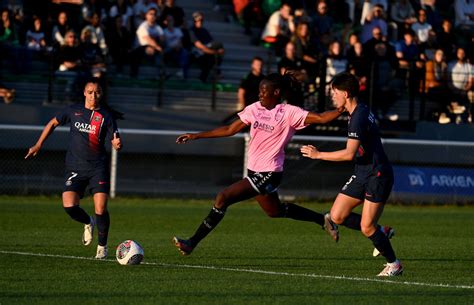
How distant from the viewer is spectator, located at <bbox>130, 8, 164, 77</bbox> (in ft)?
79.0

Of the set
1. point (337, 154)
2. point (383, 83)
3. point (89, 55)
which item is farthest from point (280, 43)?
point (337, 154)

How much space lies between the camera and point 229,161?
24297 millimetres

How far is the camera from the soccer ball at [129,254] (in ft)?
38.8

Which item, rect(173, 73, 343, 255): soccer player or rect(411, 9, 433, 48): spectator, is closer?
rect(173, 73, 343, 255): soccer player

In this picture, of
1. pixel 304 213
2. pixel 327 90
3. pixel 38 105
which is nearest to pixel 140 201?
pixel 38 105

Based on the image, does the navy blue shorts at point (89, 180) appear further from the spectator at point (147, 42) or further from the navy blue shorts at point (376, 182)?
the spectator at point (147, 42)

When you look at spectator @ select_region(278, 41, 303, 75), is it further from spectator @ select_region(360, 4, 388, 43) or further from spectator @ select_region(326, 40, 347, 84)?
spectator @ select_region(360, 4, 388, 43)

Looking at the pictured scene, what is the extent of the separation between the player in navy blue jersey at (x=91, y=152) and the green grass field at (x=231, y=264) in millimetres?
592

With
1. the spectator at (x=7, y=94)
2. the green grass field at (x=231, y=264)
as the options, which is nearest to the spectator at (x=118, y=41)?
the spectator at (x=7, y=94)

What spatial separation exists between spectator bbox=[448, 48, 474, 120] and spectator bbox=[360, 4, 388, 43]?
6.16 ft

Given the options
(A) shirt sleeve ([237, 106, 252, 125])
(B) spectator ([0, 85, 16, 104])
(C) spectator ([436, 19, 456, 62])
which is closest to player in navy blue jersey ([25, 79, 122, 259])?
(A) shirt sleeve ([237, 106, 252, 125])

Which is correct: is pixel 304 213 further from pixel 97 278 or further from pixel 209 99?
pixel 209 99

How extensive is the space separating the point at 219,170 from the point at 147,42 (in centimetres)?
318

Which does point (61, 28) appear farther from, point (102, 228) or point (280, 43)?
point (102, 228)
